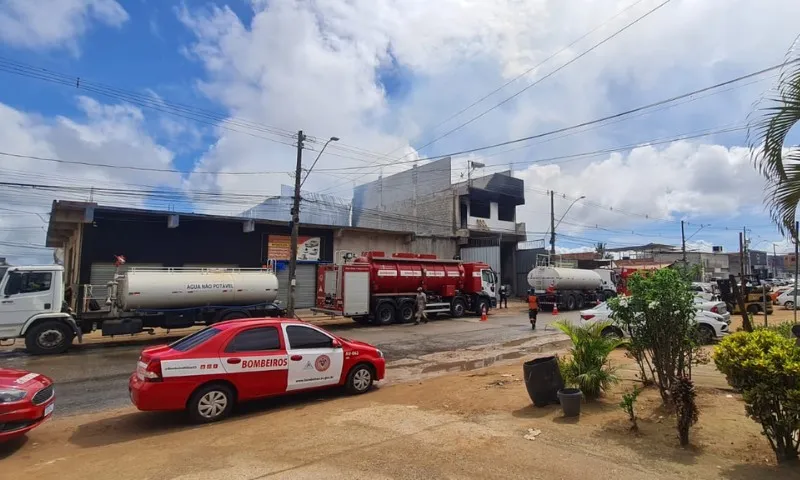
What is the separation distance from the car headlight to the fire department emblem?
Result: 392cm

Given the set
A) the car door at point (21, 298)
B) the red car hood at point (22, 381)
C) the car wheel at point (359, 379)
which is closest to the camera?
the red car hood at point (22, 381)

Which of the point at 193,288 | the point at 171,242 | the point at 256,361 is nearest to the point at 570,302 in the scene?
the point at 193,288

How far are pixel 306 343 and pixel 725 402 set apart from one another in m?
6.33

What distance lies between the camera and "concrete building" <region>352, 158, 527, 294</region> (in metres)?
40.2

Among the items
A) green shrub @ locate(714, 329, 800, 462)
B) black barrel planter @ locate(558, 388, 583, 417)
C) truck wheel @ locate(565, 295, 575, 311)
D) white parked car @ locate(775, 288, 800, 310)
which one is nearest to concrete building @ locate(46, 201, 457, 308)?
truck wheel @ locate(565, 295, 575, 311)

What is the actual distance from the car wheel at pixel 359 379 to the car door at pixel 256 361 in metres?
1.33

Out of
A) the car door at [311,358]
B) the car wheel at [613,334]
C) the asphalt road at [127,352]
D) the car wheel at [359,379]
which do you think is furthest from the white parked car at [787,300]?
the car door at [311,358]

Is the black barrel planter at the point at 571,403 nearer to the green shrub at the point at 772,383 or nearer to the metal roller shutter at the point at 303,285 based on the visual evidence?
the green shrub at the point at 772,383

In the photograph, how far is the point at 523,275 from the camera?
1710 inches

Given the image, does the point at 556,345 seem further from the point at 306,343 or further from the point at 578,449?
the point at 578,449

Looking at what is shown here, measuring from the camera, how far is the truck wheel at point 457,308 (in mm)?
25766

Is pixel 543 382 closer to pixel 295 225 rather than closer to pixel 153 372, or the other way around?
pixel 153 372

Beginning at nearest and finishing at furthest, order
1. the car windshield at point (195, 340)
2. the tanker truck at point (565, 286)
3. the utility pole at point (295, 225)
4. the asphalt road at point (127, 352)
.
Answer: the car windshield at point (195, 340) → the asphalt road at point (127, 352) → the utility pole at point (295, 225) → the tanker truck at point (565, 286)

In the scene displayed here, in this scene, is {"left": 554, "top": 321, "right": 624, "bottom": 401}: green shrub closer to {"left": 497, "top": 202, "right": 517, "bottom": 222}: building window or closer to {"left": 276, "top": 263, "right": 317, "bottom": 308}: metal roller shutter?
{"left": 276, "top": 263, "right": 317, "bottom": 308}: metal roller shutter
